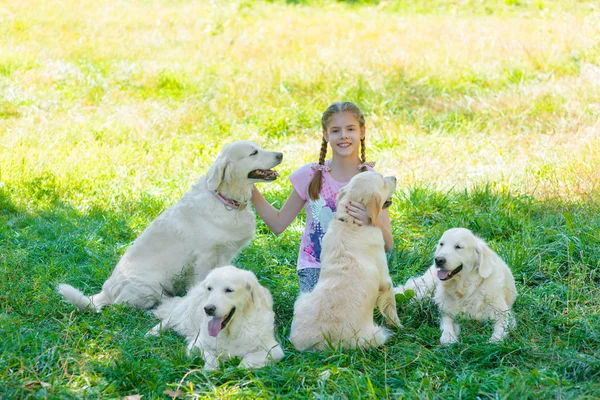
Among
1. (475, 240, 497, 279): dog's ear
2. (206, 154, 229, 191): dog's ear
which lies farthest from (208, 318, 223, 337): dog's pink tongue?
(475, 240, 497, 279): dog's ear

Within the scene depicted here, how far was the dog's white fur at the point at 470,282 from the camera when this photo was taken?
4.02m

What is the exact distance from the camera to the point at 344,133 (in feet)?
15.0

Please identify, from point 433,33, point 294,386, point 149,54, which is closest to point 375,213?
point 294,386

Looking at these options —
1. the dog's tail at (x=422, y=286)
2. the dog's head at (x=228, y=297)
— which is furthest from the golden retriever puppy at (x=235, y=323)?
the dog's tail at (x=422, y=286)

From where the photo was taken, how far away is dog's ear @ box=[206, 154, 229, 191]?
465 centimetres

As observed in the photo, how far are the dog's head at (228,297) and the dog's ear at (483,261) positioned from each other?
4.40 ft

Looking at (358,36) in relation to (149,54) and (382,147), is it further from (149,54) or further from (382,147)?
(382,147)

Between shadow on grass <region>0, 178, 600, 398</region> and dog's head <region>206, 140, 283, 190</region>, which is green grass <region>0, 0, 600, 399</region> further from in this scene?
dog's head <region>206, 140, 283, 190</region>

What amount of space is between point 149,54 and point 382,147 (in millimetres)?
5506

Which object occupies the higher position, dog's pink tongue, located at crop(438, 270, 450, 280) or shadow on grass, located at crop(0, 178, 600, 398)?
dog's pink tongue, located at crop(438, 270, 450, 280)

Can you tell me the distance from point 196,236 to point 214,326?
1.24m

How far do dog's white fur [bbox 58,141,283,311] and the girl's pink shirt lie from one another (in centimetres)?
25

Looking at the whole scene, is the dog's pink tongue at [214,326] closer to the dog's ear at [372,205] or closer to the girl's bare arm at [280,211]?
the dog's ear at [372,205]

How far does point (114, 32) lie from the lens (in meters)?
12.6
